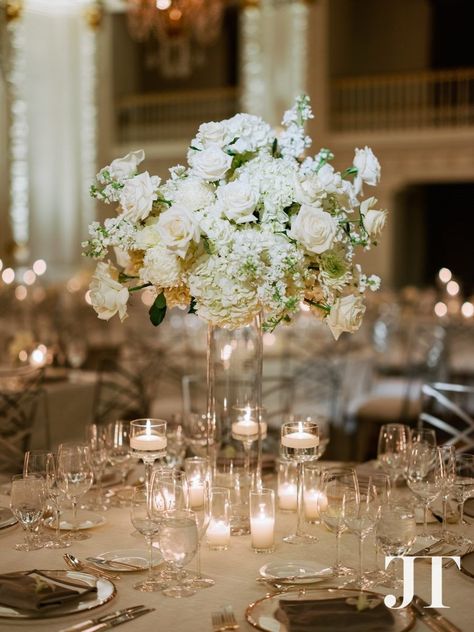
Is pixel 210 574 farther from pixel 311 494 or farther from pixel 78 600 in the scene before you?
pixel 311 494

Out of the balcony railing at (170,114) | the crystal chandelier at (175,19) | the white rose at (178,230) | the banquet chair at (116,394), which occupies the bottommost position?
the banquet chair at (116,394)

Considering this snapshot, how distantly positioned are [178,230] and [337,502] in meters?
0.68

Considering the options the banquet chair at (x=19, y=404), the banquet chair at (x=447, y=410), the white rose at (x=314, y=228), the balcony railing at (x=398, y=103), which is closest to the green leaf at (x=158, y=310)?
the white rose at (x=314, y=228)

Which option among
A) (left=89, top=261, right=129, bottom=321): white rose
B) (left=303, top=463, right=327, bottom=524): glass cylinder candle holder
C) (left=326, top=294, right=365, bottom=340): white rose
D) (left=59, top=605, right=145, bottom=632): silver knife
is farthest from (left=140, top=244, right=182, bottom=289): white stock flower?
(left=59, top=605, right=145, bottom=632): silver knife

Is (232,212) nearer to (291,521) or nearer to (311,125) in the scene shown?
(291,521)

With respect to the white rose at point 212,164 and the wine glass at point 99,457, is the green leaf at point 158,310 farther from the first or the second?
the wine glass at point 99,457

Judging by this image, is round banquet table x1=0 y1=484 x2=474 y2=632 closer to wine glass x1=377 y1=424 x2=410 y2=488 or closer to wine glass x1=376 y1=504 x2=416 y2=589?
wine glass x1=376 y1=504 x2=416 y2=589

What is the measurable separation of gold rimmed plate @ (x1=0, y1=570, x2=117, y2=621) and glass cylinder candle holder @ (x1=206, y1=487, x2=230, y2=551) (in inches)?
12.0

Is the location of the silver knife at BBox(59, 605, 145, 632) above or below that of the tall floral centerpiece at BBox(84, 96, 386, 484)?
below

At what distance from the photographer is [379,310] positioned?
849 cm

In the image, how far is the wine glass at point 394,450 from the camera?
2660 millimetres

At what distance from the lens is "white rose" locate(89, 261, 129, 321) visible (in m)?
2.28

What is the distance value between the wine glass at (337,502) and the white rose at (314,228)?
1.64ft

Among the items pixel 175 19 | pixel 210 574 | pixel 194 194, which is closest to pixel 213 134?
pixel 194 194
